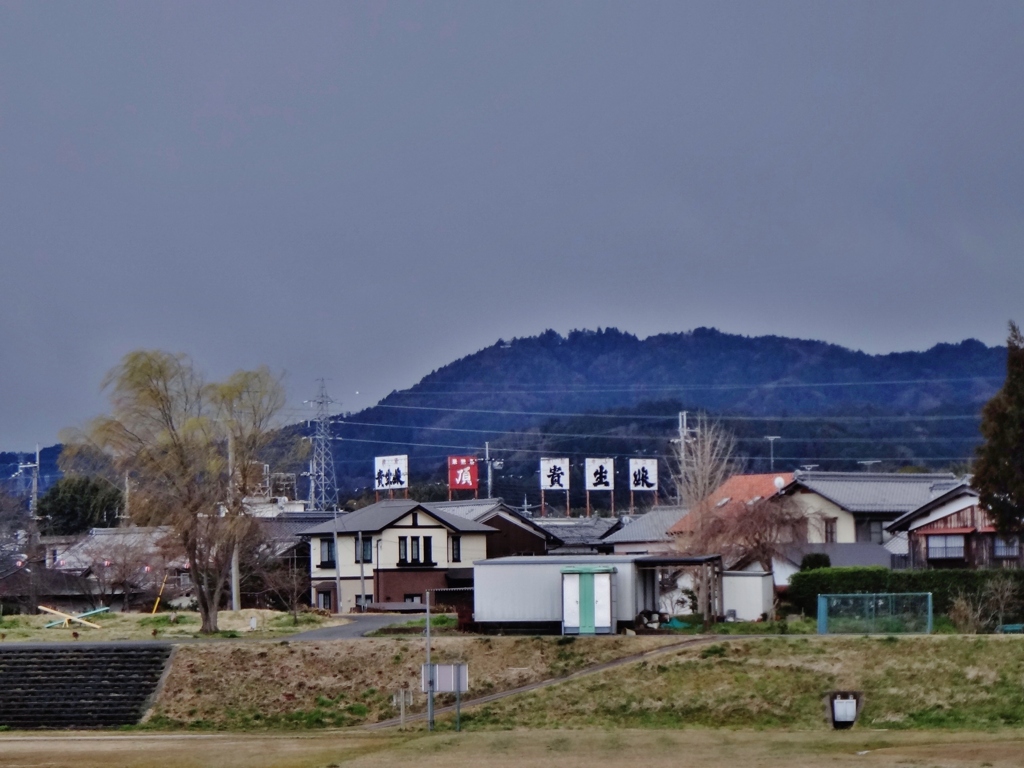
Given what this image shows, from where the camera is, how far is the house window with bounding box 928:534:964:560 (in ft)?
171

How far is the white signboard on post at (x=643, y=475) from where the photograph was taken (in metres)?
96.5

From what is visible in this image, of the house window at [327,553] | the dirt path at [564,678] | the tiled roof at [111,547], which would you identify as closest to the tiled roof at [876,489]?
the house window at [327,553]

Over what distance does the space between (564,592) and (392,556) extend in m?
24.8

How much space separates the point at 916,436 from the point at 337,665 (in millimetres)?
135120

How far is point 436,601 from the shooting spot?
2446 inches

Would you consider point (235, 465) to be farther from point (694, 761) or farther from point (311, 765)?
point (694, 761)

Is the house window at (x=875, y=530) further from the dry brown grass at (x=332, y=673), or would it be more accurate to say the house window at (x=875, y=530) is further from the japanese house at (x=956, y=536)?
the dry brown grass at (x=332, y=673)

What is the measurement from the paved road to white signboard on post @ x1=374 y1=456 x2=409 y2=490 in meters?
35.6

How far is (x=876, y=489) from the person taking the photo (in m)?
64.5

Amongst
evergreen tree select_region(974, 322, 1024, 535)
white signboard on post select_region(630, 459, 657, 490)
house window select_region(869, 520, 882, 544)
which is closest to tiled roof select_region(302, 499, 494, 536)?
house window select_region(869, 520, 882, 544)

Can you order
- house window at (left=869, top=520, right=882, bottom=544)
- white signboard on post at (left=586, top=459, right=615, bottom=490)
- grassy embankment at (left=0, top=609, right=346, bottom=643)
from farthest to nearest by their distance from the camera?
white signboard on post at (left=586, top=459, right=615, bottom=490) → house window at (left=869, top=520, right=882, bottom=544) → grassy embankment at (left=0, top=609, right=346, bottom=643)

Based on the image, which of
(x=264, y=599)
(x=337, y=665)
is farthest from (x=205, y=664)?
(x=264, y=599)

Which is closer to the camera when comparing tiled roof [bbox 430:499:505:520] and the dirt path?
the dirt path

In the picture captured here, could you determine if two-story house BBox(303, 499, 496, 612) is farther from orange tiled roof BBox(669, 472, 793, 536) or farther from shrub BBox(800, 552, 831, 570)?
shrub BBox(800, 552, 831, 570)
